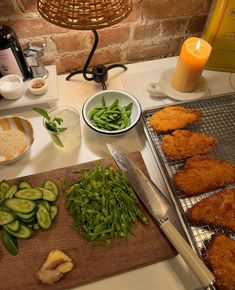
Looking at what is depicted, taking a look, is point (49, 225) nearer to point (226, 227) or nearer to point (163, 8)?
point (226, 227)

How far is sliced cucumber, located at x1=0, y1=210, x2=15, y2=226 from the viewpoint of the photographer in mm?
723

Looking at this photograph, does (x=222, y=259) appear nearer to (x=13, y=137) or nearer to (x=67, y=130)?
(x=67, y=130)

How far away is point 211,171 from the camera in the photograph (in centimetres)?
84

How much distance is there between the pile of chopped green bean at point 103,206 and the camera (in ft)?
2.44

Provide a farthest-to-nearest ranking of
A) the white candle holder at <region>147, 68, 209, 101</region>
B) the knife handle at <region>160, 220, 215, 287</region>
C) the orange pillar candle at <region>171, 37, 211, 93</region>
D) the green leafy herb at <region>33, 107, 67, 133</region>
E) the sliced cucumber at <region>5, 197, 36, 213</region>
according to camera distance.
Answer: the white candle holder at <region>147, 68, 209, 101</region> < the orange pillar candle at <region>171, 37, 211, 93</region> < the green leafy herb at <region>33, 107, 67, 133</region> < the sliced cucumber at <region>5, 197, 36, 213</region> < the knife handle at <region>160, 220, 215, 287</region>

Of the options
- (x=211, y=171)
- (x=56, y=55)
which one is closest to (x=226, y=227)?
(x=211, y=171)

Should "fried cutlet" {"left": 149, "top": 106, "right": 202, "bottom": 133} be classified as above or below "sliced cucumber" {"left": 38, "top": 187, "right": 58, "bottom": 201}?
above

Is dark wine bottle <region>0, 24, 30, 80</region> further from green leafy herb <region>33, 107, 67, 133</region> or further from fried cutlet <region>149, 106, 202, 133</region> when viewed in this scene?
fried cutlet <region>149, 106, 202, 133</region>

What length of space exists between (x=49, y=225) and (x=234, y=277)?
19.7 inches

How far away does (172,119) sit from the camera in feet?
3.15

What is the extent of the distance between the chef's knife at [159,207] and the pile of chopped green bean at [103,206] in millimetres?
28

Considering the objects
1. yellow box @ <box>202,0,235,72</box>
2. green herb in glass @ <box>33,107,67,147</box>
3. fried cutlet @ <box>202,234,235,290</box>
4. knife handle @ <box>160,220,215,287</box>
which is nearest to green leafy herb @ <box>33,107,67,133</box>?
green herb in glass @ <box>33,107,67,147</box>

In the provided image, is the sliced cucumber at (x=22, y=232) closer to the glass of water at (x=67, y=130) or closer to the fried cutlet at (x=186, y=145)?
the glass of water at (x=67, y=130)

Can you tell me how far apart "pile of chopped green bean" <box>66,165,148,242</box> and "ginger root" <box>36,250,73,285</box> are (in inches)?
3.1
